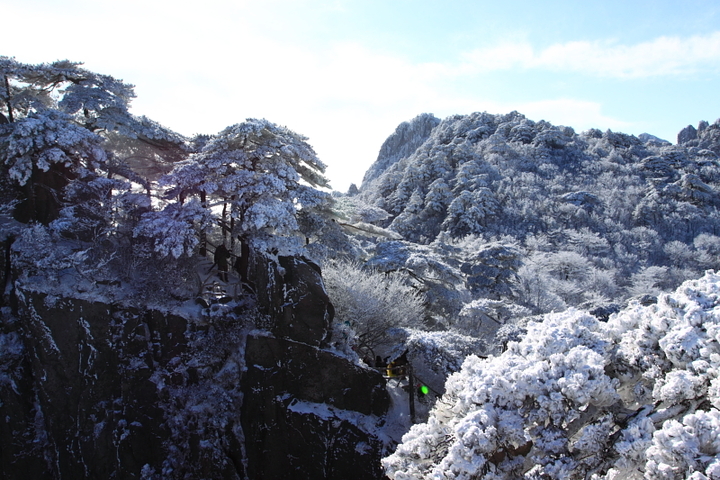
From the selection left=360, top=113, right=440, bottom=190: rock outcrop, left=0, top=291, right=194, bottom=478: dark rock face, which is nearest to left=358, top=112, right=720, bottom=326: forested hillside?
left=360, top=113, right=440, bottom=190: rock outcrop

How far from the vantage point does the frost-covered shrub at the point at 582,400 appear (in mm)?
5430

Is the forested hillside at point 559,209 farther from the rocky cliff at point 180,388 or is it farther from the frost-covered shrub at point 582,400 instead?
the frost-covered shrub at point 582,400

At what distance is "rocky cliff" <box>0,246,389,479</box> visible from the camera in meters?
11.3

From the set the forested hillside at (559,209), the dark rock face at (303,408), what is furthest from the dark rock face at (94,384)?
the forested hillside at (559,209)

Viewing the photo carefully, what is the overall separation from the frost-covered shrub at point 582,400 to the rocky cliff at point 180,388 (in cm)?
499

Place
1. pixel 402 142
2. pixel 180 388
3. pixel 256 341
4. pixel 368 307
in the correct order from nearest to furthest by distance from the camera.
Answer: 1. pixel 256 341
2. pixel 180 388
3. pixel 368 307
4. pixel 402 142

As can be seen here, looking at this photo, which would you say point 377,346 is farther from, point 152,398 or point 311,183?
point 152,398

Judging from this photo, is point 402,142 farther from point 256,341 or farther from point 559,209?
point 256,341

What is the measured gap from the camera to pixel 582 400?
5781mm

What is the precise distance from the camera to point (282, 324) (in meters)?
11.6

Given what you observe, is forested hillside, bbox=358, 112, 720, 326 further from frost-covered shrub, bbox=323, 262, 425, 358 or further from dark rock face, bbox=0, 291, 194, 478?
dark rock face, bbox=0, 291, 194, 478

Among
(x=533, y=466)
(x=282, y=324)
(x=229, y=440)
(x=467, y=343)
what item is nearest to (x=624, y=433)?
(x=533, y=466)

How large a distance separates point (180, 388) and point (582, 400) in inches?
413

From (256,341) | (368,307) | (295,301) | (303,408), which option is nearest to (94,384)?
(256,341)
